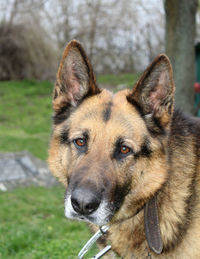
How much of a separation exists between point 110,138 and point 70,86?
0.73 meters

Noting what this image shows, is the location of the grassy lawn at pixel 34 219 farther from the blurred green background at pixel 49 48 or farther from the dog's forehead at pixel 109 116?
the dog's forehead at pixel 109 116

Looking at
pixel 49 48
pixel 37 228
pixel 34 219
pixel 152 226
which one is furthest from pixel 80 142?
pixel 49 48

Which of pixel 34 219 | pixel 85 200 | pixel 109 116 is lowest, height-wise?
pixel 34 219

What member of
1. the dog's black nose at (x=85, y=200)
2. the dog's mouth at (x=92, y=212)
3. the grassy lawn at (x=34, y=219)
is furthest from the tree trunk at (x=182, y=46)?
the dog's black nose at (x=85, y=200)

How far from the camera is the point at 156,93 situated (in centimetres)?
285

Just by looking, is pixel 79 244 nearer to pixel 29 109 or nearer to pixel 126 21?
pixel 29 109

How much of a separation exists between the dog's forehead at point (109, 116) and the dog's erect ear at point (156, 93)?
9 centimetres

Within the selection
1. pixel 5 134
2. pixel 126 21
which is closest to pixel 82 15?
pixel 126 21

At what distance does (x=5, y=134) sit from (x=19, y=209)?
18.7 feet

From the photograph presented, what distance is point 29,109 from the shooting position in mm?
13906

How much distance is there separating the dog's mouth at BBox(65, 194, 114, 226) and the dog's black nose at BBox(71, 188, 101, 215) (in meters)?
0.01

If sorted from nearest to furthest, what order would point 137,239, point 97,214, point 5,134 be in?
point 97,214, point 137,239, point 5,134

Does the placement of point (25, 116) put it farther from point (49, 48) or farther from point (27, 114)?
point (49, 48)

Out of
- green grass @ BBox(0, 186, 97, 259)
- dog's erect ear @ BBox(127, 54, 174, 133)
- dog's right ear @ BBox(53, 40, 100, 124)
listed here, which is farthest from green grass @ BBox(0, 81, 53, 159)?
dog's erect ear @ BBox(127, 54, 174, 133)
